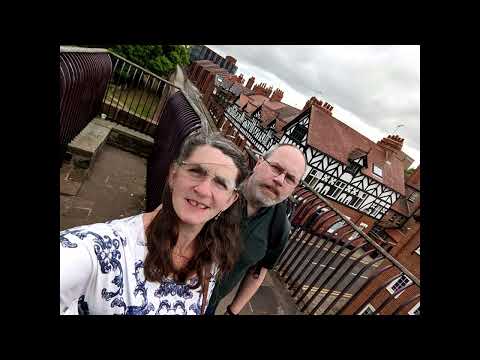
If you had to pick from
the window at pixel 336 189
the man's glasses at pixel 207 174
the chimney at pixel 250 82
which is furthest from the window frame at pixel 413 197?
the man's glasses at pixel 207 174

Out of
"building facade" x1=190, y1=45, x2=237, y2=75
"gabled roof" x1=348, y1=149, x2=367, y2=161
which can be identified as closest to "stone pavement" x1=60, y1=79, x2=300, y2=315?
"gabled roof" x1=348, y1=149, x2=367, y2=161

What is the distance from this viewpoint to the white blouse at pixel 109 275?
1162 millimetres

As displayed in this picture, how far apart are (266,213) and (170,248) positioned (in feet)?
2.81

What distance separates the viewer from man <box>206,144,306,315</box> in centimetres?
201

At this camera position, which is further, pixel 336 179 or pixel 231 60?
pixel 231 60

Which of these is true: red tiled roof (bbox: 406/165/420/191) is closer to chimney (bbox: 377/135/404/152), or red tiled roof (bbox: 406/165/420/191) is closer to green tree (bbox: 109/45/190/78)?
chimney (bbox: 377/135/404/152)

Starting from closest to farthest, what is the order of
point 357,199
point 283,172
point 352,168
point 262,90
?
1. point 283,172
2. point 352,168
3. point 357,199
4. point 262,90

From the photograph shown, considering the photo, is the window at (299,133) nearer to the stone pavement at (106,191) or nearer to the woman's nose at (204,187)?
the stone pavement at (106,191)

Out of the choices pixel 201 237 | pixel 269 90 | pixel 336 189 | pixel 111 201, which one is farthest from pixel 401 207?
pixel 201 237

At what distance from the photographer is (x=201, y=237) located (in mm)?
1724

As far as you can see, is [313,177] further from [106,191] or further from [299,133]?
[106,191]

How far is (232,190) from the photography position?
159 cm

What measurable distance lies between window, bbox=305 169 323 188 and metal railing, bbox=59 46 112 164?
70.1ft

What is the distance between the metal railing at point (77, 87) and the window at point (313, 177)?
70.1ft
